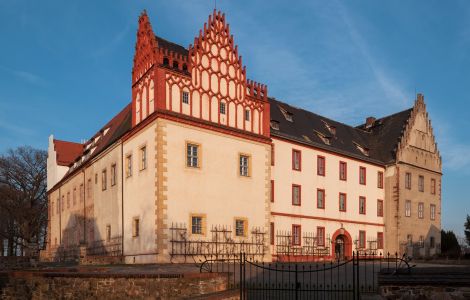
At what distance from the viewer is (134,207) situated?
1072 inches

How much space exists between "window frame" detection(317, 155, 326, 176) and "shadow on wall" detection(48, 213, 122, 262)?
15.7 metres

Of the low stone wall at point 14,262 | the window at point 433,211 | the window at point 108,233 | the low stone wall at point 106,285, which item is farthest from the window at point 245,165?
the window at point 433,211

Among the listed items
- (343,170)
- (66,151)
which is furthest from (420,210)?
(66,151)

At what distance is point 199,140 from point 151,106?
10.7ft

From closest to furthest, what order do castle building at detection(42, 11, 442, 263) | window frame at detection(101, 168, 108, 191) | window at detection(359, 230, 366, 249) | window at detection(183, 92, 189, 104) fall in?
castle building at detection(42, 11, 442, 263)
window at detection(183, 92, 189, 104)
window frame at detection(101, 168, 108, 191)
window at detection(359, 230, 366, 249)

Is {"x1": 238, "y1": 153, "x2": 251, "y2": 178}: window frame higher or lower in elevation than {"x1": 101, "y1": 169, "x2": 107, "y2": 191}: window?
higher

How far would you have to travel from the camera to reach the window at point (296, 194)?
33709 millimetres

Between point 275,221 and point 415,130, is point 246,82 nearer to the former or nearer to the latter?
point 275,221

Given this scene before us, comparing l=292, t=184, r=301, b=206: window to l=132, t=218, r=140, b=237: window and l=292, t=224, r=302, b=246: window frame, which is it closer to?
l=292, t=224, r=302, b=246: window frame

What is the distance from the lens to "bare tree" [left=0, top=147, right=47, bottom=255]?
50906 mm

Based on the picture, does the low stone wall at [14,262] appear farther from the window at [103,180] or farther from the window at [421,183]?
the window at [421,183]

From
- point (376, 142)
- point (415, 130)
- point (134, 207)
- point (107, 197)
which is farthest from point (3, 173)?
point (415, 130)

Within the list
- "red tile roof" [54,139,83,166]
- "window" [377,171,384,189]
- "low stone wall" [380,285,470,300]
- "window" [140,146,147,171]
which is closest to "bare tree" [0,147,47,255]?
"red tile roof" [54,139,83,166]

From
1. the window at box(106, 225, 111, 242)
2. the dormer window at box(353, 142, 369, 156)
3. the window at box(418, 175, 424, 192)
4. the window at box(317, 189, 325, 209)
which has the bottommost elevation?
the window at box(106, 225, 111, 242)
